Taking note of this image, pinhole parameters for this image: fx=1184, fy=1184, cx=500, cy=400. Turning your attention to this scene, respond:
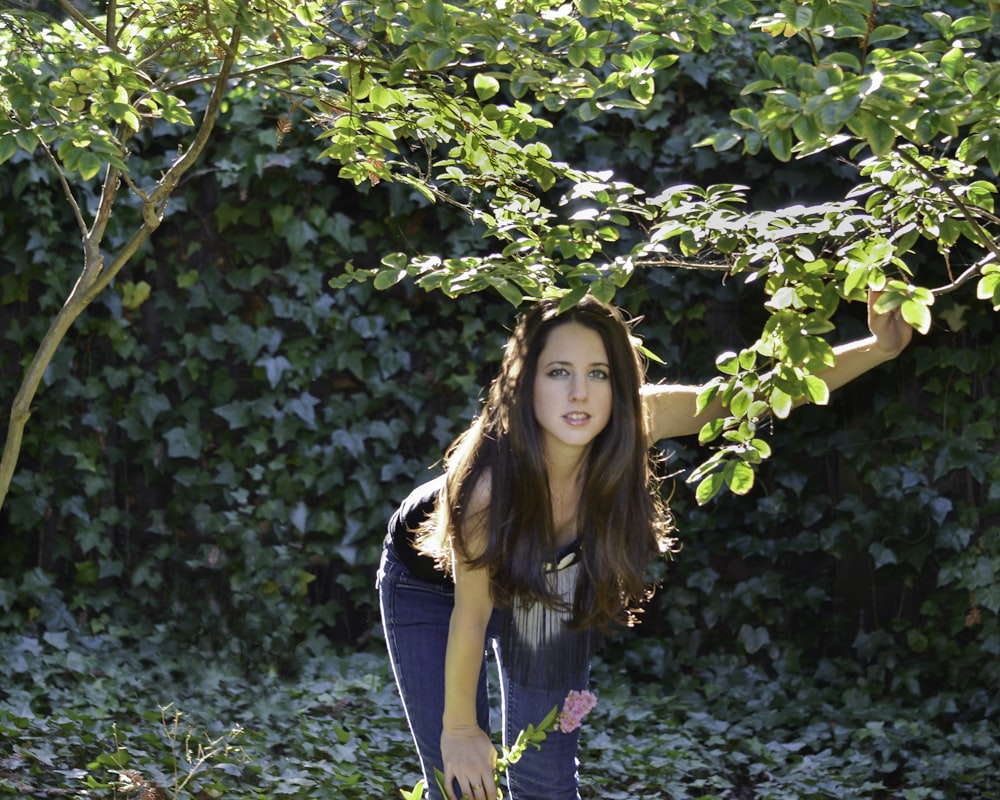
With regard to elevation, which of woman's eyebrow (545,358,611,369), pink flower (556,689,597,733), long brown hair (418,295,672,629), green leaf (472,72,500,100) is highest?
green leaf (472,72,500,100)

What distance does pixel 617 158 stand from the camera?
4.40 m

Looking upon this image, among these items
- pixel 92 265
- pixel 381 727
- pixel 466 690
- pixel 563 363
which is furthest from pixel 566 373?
pixel 381 727

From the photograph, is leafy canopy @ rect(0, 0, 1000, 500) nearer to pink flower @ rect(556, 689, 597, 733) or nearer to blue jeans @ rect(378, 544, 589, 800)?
pink flower @ rect(556, 689, 597, 733)

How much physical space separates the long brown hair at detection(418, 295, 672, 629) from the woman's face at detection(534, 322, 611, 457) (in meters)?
0.02

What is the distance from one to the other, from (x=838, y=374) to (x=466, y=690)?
0.87 meters

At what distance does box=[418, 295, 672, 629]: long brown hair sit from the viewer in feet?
6.72

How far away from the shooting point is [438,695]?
2.20 meters

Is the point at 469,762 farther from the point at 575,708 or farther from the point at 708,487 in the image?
the point at 708,487

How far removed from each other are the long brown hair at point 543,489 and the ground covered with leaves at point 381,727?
134 centimetres

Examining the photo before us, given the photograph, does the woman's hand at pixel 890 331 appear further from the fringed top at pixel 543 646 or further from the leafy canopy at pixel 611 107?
the fringed top at pixel 543 646

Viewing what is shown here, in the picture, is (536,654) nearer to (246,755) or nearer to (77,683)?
(246,755)

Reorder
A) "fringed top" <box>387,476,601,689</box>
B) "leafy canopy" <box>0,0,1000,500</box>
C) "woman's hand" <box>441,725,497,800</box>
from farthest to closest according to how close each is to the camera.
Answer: "fringed top" <box>387,476,601,689</box>, "woman's hand" <box>441,725,497,800</box>, "leafy canopy" <box>0,0,1000,500</box>

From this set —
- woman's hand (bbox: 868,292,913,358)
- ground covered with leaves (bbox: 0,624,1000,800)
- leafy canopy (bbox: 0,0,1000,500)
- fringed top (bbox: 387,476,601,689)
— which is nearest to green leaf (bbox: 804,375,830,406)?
leafy canopy (bbox: 0,0,1000,500)

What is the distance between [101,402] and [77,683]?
1.06 m
